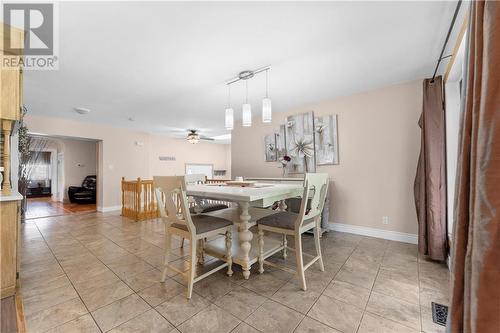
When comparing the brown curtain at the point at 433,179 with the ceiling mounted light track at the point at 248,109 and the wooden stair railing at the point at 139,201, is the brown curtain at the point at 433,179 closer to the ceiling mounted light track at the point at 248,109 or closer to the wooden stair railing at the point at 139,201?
the ceiling mounted light track at the point at 248,109

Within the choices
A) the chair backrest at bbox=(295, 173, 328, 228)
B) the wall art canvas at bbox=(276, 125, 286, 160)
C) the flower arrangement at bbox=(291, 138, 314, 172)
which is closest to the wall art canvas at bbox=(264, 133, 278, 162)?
the wall art canvas at bbox=(276, 125, 286, 160)

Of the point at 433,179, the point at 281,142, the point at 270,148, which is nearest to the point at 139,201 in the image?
the point at 270,148

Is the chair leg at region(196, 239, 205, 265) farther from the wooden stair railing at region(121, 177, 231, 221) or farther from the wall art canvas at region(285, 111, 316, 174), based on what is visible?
the wall art canvas at region(285, 111, 316, 174)

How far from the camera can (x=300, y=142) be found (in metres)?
3.93

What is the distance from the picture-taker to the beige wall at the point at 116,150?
4.74 m

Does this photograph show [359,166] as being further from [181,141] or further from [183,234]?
[181,141]

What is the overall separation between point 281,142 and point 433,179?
2.43 meters

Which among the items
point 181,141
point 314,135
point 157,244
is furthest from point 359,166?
point 181,141

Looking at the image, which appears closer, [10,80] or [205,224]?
[10,80]

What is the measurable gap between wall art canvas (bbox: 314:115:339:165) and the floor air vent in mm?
2252

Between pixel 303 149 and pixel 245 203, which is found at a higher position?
pixel 303 149

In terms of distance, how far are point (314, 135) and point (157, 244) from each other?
3.09 meters

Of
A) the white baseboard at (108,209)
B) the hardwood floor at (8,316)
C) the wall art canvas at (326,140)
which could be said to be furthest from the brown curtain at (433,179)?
the white baseboard at (108,209)

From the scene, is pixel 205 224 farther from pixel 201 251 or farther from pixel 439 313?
pixel 439 313
